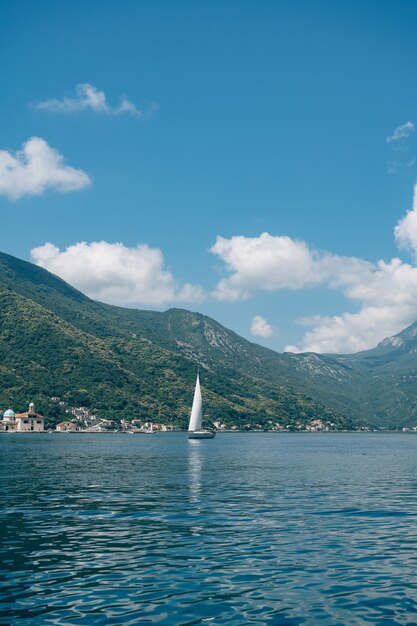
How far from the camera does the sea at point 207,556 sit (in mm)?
22812

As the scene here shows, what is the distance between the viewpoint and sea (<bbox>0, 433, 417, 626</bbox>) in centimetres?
2281

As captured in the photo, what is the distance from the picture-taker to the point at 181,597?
24469 mm

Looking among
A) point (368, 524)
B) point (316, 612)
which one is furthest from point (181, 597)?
point (368, 524)

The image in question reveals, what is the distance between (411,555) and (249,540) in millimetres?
9278

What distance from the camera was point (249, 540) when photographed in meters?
36.2

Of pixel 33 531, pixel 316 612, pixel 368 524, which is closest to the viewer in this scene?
pixel 316 612

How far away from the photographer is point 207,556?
104ft

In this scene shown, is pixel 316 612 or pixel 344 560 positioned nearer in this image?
pixel 316 612

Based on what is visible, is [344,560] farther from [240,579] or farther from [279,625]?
[279,625]

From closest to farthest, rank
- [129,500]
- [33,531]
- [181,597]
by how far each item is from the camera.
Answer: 1. [181,597]
2. [33,531]
3. [129,500]

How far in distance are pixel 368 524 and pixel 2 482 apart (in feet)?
144

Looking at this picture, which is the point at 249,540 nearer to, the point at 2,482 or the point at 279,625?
the point at 279,625

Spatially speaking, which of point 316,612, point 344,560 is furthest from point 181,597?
point 344,560

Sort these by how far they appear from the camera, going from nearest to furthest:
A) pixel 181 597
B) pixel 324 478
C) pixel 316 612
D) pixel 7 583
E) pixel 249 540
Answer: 1. pixel 316 612
2. pixel 181 597
3. pixel 7 583
4. pixel 249 540
5. pixel 324 478
